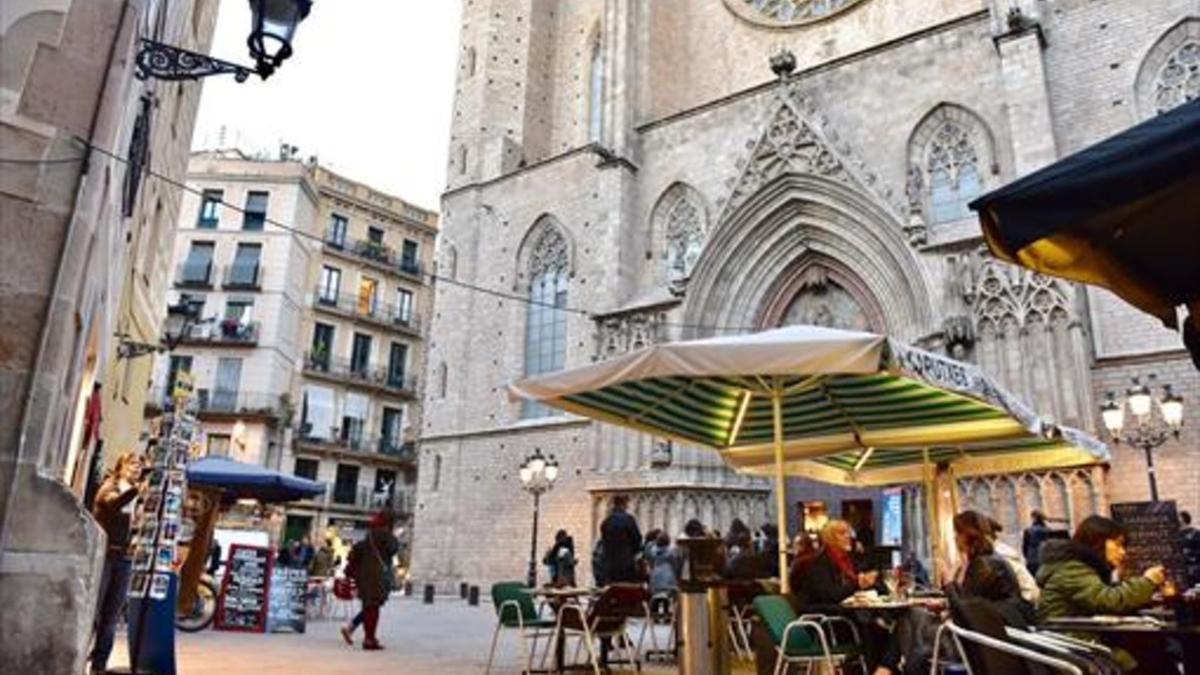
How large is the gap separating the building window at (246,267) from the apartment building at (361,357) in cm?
237

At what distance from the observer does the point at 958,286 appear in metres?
12.7

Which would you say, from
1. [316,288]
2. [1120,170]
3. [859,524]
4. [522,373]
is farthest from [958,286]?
[316,288]

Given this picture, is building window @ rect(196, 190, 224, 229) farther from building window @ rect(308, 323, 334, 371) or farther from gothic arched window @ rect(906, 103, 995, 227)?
gothic arched window @ rect(906, 103, 995, 227)

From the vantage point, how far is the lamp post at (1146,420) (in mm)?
9594

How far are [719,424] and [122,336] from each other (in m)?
8.09

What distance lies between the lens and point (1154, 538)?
7.95 meters

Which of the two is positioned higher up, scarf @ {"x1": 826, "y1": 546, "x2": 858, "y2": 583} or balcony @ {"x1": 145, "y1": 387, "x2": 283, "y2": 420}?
balcony @ {"x1": 145, "y1": 387, "x2": 283, "y2": 420}

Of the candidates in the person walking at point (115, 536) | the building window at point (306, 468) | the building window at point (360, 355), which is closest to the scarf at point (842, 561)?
the person walking at point (115, 536)

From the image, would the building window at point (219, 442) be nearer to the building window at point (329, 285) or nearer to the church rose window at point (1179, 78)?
the building window at point (329, 285)

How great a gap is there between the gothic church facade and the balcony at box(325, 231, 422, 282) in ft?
43.6

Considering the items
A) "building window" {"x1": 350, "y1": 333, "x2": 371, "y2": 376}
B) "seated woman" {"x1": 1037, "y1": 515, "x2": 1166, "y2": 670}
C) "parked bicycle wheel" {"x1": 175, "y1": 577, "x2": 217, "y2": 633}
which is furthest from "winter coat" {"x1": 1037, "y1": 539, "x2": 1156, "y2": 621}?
"building window" {"x1": 350, "y1": 333, "x2": 371, "y2": 376}

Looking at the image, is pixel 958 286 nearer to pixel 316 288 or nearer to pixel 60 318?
pixel 60 318

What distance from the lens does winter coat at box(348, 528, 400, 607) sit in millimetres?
8680

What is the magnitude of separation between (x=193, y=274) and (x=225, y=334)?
3039 mm
